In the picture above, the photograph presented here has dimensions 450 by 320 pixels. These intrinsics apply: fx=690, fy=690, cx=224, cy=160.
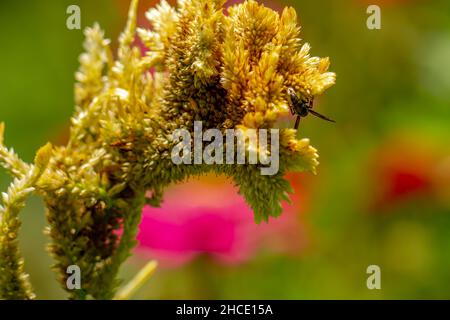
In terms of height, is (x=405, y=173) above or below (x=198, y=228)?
above

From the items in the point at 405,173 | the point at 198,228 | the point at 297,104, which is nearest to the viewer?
the point at 297,104

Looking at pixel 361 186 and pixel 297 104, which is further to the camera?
pixel 361 186

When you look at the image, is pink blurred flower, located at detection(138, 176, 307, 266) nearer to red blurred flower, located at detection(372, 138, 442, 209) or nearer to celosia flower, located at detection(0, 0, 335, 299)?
red blurred flower, located at detection(372, 138, 442, 209)

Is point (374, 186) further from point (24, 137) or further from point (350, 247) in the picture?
point (24, 137)

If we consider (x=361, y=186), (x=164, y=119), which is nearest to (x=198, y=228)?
(x=361, y=186)

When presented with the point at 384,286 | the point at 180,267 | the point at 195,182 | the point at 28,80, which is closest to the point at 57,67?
the point at 28,80

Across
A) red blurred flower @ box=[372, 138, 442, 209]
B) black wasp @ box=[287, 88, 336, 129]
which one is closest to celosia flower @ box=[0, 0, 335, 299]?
black wasp @ box=[287, 88, 336, 129]

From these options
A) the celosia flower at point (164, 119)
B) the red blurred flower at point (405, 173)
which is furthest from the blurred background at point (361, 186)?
the celosia flower at point (164, 119)

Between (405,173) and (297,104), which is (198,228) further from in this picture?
(297,104)
